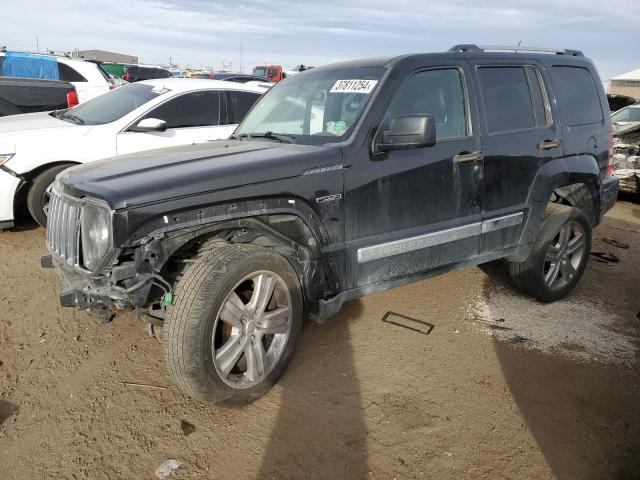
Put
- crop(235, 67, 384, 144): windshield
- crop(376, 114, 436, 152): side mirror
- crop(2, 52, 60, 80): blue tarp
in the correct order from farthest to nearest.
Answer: crop(2, 52, 60, 80): blue tarp → crop(235, 67, 384, 144): windshield → crop(376, 114, 436, 152): side mirror

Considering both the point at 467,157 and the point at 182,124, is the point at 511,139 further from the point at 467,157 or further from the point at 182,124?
the point at 182,124

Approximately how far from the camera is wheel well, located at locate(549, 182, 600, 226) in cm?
436

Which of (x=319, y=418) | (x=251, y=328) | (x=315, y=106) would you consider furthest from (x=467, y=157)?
(x=319, y=418)

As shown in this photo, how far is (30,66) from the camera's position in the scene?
393 inches

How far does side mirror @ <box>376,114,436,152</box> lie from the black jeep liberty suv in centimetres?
1

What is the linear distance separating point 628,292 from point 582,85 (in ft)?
6.69

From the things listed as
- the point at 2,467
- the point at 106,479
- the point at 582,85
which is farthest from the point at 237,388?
the point at 582,85

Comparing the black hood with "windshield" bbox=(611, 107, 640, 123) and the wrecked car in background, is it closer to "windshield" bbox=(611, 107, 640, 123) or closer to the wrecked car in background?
the wrecked car in background

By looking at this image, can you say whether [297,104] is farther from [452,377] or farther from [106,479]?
[106,479]

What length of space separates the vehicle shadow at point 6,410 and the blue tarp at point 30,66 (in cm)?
855

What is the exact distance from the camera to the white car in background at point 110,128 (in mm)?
5203

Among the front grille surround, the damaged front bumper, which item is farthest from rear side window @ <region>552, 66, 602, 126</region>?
the front grille surround

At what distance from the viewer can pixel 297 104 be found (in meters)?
3.79

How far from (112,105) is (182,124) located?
0.92 metres
